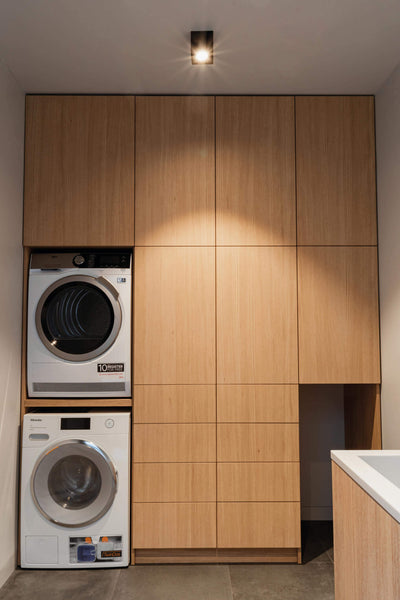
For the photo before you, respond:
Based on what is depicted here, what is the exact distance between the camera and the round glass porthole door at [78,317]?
2.58m

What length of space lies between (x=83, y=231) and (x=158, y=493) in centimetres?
153

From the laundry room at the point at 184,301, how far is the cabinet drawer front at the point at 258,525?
11 mm

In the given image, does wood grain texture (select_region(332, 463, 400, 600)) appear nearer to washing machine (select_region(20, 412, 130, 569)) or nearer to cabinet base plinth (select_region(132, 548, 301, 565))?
cabinet base plinth (select_region(132, 548, 301, 565))

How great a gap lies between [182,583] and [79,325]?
57.5 inches

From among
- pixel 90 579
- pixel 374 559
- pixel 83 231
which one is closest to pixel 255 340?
pixel 83 231

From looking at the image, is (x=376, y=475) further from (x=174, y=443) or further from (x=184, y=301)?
(x=184, y=301)

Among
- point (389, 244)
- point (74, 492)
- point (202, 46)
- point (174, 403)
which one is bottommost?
point (74, 492)

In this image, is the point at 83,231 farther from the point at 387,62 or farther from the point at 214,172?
the point at 387,62

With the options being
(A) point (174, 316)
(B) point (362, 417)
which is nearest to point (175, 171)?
(A) point (174, 316)

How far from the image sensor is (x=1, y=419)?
236 cm

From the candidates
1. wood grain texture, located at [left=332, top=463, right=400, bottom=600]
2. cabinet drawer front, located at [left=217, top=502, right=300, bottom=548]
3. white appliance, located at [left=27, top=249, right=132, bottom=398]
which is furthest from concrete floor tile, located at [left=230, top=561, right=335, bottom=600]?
white appliance, located at [left=27, top=249, right=132, bottom=398]

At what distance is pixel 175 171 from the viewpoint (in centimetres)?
267

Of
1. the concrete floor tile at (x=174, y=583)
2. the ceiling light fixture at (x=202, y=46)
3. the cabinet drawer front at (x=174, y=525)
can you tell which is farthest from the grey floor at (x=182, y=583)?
the ceiling light fixture at (x=202, y=46)

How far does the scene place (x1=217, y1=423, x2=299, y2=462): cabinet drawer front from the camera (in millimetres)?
2562
